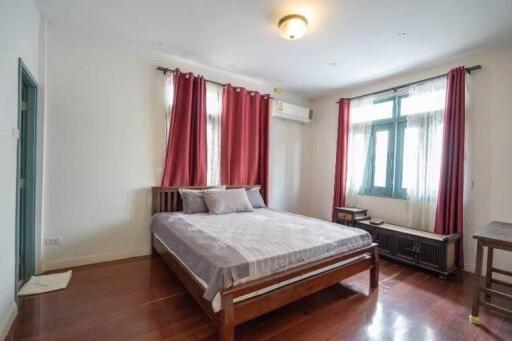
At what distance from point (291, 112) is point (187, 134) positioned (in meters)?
2.09

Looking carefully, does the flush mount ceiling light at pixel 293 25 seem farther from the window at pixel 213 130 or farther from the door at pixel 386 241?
the door at pixel 386 241

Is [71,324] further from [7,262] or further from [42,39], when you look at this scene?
[42,39]

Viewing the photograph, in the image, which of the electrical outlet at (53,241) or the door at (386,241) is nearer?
the electrical outlet at (53,241)

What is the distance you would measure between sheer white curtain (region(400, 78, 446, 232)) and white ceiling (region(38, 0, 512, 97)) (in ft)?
1.45

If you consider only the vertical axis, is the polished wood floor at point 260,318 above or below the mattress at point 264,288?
below

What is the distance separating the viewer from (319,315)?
198cm

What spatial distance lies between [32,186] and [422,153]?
4605mm

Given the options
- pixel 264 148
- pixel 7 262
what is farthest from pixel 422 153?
pixel 7 262

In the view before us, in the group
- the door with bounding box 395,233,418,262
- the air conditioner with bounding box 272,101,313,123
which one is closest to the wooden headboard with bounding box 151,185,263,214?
the air conditioner with bounding box 272,101,313,123

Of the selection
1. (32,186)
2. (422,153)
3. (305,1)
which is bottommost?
(32,186)

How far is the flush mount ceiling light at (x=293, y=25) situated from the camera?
2295mm

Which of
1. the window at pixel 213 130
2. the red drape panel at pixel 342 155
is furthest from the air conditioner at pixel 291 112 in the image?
the window at pixel 213 130

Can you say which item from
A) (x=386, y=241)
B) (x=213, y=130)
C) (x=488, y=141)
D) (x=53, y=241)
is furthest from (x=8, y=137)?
(x=488, y=141)

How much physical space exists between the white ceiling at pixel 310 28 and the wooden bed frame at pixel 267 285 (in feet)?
7.43
